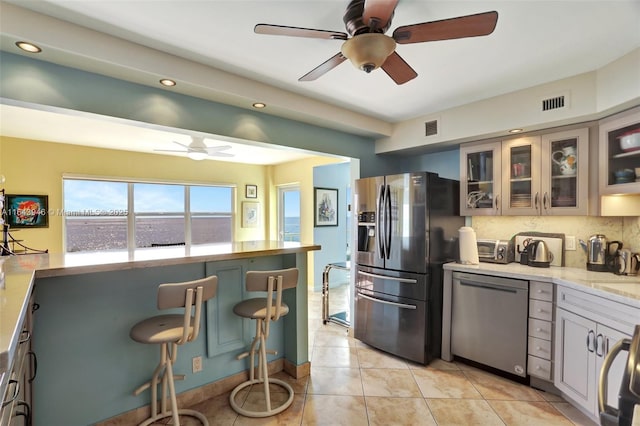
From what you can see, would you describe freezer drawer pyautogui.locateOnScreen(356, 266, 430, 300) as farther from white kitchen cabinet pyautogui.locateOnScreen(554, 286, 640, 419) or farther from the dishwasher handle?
white kitchen cabinet pyautogui.locateOnScreen(554, 286, 640, 419)

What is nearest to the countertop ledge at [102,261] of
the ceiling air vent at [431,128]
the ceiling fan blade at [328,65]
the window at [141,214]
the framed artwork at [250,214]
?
the ceiling fan blade at [328,65]

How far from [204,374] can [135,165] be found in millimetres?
4309

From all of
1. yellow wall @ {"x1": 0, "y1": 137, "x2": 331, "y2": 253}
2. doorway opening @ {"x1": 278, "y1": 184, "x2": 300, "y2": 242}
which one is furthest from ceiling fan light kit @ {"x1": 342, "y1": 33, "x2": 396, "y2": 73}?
doorway opening @ {"x1": 278, "y1": 184, "x2": 300, "y2": 242}

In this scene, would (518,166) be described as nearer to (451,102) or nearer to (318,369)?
(451,102)

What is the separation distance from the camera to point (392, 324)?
3018mm

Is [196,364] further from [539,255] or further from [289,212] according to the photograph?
[289,212]

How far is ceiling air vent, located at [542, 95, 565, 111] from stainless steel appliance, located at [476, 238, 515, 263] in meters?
1.28

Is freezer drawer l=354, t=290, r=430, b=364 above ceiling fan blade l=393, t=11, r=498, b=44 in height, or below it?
below

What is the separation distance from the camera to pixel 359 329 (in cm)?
333

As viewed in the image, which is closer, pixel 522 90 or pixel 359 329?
pixel 522 90

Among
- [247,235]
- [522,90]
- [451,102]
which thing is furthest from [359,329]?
[247,235]

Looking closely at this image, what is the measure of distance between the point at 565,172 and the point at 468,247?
1013 millimetres

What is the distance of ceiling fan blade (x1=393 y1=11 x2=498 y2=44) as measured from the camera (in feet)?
4.25

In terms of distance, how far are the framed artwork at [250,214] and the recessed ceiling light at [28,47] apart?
4.95 metres
